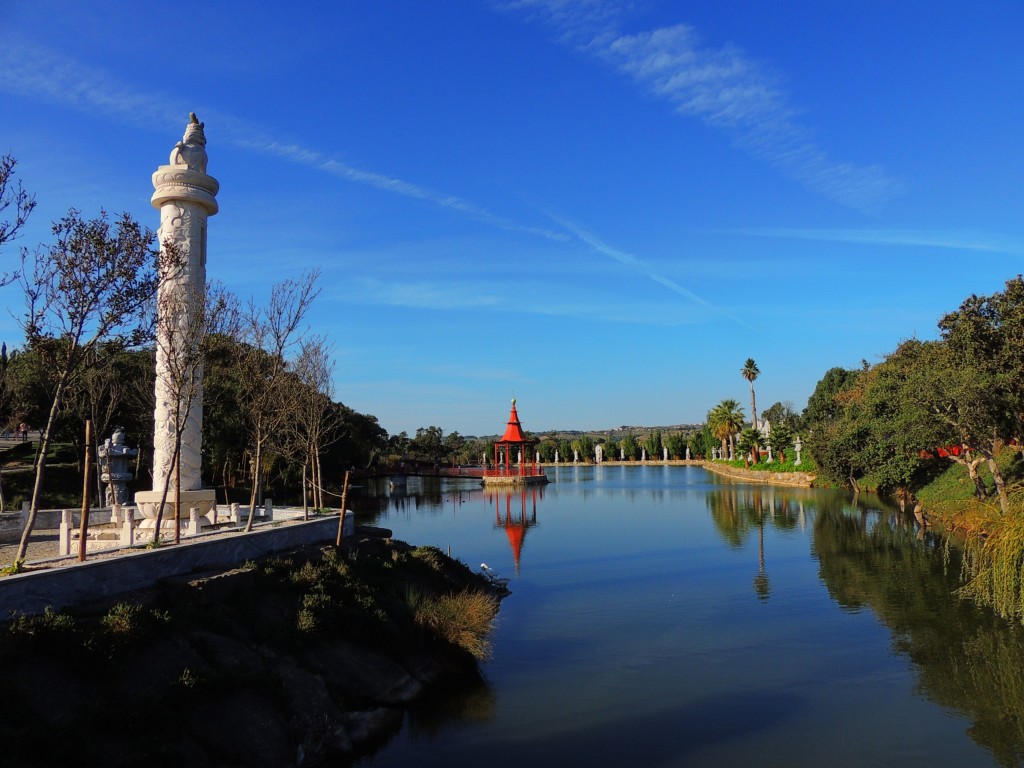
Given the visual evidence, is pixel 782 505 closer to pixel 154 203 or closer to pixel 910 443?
pixel 910 443

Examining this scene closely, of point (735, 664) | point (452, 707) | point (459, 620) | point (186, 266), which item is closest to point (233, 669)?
point (452, 707)

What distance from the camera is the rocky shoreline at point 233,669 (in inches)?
328

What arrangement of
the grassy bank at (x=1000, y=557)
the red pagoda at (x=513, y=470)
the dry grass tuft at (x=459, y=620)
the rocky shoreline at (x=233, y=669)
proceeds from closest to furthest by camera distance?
the rocky shoreline at (x=233, y=669) < the grassy bank at (x=1000, y=557) < the dry grass tuft at (x=459, y=620) < the red pagoda at (x=513, y=470)

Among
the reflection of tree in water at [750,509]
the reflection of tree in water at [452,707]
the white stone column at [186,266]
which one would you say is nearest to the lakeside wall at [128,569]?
the white stone column at [186,266]

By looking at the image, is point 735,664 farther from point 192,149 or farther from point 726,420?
point 726,420

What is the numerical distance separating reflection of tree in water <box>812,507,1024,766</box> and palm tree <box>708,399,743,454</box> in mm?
63813

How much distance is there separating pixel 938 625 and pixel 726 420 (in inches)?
3115

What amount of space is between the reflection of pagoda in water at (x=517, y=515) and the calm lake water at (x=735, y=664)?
5.74ft

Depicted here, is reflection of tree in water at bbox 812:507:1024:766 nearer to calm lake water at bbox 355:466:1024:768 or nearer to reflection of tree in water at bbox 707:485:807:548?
calm lake water at bbox 355:466:1024:768

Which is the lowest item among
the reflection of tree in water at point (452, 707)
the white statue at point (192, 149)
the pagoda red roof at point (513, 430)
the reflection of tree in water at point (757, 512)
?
the reflection of tree in water at point (452, 707)

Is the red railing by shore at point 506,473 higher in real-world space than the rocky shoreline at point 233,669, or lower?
higher

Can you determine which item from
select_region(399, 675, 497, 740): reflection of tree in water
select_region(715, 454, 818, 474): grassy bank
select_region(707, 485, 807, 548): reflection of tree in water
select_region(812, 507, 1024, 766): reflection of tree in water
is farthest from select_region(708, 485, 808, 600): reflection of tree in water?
select_region(399, 675, 497, 740): reflection of tree in water

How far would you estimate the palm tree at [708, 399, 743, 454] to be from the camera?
93.7 metres

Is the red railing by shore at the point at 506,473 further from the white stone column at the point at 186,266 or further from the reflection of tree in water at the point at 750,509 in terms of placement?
the white stone column at the point at 186,266
